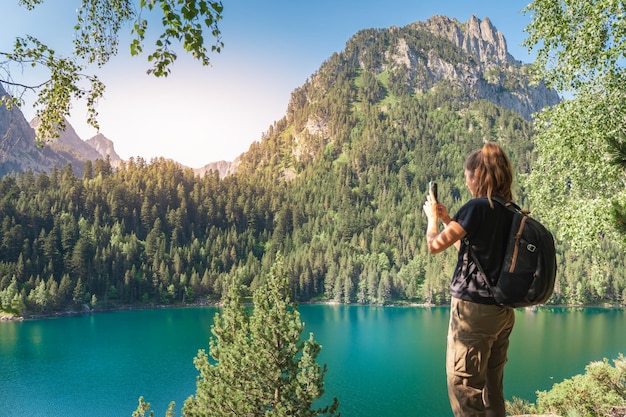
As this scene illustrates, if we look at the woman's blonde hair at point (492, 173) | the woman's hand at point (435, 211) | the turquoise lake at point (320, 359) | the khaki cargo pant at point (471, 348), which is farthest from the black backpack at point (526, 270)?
the turquoise lake at point (320, 359)

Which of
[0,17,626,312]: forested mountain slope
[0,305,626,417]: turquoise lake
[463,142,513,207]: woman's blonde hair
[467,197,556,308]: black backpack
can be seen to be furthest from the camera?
[0,17,626,312]: forested mountain slope

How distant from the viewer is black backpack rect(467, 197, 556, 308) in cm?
255

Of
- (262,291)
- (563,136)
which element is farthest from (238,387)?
(563,136)

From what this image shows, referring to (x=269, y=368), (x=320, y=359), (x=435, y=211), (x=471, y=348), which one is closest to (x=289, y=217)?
(x=320, y=359)

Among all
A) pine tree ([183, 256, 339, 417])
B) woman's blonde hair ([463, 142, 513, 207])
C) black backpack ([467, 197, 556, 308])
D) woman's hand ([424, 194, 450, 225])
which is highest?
woman's blonde hair ([463, 142, 513, 207])

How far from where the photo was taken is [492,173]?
2.91 metres

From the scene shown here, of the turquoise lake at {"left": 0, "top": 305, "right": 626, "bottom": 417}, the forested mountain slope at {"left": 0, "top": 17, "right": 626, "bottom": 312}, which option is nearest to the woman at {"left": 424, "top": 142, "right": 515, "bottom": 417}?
the turquoise lake at {"left": 0, "top": 305, "right": 626, "bottom": 417}

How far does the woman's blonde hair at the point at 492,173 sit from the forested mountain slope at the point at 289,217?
58.9 meters

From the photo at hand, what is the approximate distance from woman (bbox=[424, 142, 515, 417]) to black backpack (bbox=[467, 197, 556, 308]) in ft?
0.23

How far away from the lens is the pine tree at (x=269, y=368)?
1365 cm

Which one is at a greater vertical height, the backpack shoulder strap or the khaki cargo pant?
the backpack shoulder strap

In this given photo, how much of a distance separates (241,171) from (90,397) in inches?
6349

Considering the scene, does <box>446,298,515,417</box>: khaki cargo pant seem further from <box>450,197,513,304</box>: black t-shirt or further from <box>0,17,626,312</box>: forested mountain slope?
<box>0,17,626,312</box>: forested mountain slope

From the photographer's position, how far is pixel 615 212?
13.3 ft
